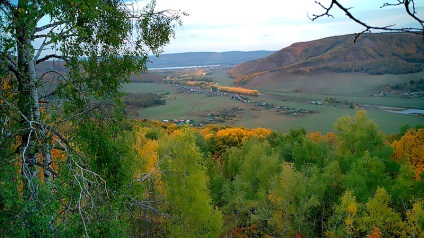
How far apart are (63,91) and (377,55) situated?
127514 millimetres

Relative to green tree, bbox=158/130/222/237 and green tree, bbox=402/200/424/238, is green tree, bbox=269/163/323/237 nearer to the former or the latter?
green tree, bbox=402/200/424/238

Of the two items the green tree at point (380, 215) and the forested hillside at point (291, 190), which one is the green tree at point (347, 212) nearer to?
the forested hillside at point (291, 190)

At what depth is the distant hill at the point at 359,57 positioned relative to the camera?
319 feet

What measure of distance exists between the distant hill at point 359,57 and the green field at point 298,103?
4097 mm

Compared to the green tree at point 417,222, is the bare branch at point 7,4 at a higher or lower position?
higher

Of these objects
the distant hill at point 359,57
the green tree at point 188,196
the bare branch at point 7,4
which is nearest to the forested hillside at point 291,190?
the green tree at point 188,196

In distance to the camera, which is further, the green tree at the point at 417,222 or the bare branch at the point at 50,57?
the green tree at the point at 417,222

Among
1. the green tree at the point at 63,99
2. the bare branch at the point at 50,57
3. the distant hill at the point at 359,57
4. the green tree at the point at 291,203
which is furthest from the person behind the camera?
the distant hill at the point at 359,57

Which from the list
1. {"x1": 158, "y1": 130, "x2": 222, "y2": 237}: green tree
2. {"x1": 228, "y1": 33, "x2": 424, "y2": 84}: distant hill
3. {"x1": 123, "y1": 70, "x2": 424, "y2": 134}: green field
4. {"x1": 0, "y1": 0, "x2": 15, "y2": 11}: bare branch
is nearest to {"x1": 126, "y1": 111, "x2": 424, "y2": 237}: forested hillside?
{"x1": 158, "y1": 130, "x2": 222, "y2": 237}: green tree

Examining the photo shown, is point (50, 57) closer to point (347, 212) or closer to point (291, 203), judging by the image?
point (347, 212)

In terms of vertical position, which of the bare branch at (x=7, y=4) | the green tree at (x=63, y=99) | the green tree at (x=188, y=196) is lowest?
the green tree at (x=188, y=196)

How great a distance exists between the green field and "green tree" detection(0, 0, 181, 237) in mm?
41047

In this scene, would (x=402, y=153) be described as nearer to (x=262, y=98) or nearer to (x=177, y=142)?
(x=177, y=142)

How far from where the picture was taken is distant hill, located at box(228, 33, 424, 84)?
319 feet
